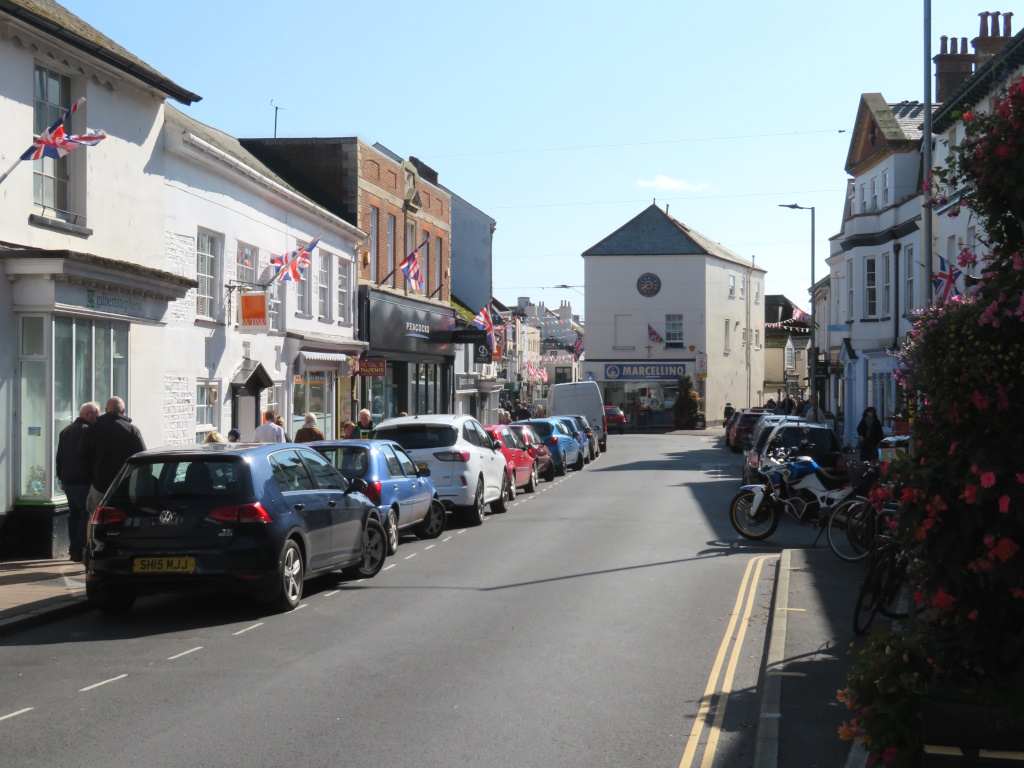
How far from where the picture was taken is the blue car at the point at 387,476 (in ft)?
49.3

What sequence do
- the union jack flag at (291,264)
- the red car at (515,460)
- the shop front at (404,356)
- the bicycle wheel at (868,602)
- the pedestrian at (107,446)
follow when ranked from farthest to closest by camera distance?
1. the shop front at (404,356)
2. the red car at (515,460)
3. the union jack flag at (291,264)
4. the pedestrian at (107,446)
5. the bicycle wheel at (868,602)

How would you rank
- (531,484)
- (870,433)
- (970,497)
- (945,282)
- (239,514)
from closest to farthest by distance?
1. (970,497)
2. (239,514)
3. (945,282)
4. (870,433)
5. (531,484)

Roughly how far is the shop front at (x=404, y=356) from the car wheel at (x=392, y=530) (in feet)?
51.4

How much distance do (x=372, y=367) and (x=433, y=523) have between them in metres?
13.8

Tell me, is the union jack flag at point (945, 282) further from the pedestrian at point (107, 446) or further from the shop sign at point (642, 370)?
the shop sign at point (642, 370)

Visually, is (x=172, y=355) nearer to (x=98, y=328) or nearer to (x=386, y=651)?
(x=98, y=328)

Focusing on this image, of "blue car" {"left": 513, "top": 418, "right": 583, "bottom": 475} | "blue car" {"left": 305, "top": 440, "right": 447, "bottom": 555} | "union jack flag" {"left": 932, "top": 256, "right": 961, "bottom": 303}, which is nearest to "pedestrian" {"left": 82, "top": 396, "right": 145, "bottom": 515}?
"blue car" {"left": 305, "top": 440, "right": 447, "bottom": 555}

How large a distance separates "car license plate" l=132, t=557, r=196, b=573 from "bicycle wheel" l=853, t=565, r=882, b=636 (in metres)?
5.77

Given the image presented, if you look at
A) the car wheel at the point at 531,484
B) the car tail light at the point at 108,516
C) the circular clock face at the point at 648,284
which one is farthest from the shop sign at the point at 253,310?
the circular clock face at the point at 648,284

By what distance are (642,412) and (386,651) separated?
208 ft

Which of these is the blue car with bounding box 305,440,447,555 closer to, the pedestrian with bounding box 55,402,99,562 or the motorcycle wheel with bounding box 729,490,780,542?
the pedestrian with bounding box 55,402,99,562

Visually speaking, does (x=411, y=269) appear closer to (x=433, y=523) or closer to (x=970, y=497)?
(x=433, y=523)

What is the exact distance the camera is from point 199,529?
1048 centimetres

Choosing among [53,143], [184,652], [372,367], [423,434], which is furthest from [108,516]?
[372,367]
